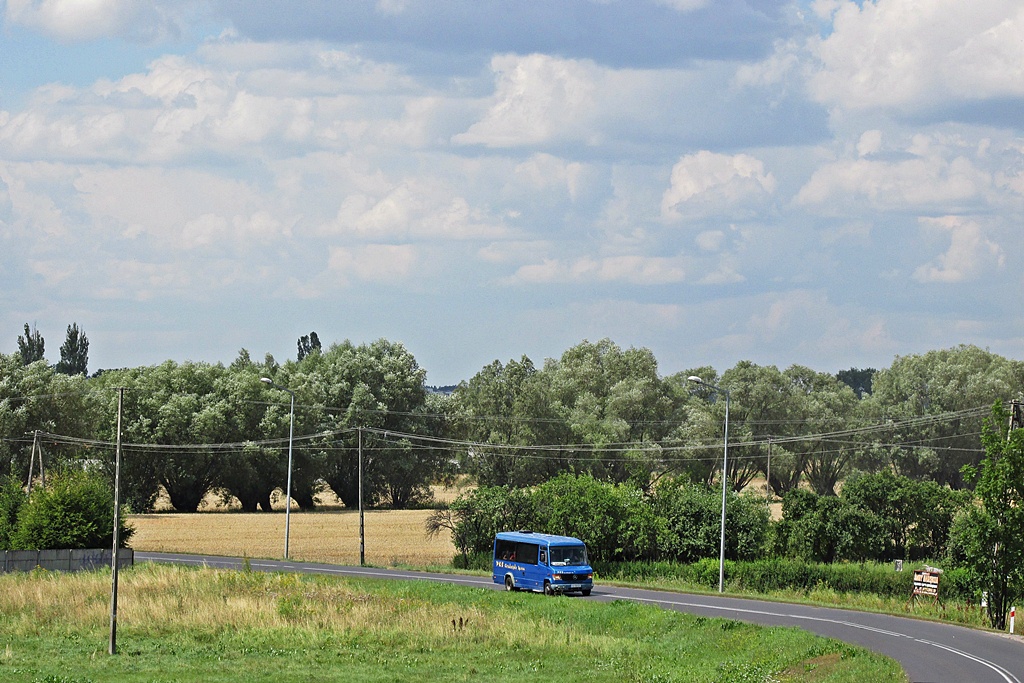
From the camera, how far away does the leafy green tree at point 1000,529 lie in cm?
3953

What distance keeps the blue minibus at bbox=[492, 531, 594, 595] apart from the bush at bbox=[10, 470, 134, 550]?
19.7 metres

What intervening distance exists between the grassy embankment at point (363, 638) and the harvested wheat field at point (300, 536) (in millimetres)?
24829

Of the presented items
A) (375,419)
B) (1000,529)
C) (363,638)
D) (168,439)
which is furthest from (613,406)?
(363,638)

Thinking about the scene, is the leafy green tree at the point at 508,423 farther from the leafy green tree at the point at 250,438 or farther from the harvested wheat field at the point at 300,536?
the leafy green tree at the point at 250,438

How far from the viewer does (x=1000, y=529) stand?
39688 millimetres

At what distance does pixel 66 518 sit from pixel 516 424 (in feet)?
171

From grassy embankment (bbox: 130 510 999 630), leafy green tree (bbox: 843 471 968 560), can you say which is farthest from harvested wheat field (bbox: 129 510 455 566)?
leafy green tree (bbox: 843 471 968 560)

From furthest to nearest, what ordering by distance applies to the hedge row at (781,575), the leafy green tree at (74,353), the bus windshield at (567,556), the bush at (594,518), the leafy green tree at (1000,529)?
the leafy green tree at (74,353), the bush at (594,518), the hedge row at (781,575), the bus windshield at (567,556), the leafy green tree at (1000,529)

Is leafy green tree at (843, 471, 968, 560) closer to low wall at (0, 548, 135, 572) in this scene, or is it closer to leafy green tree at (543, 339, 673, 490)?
leafy green tree at (543, 339, 673, 490)

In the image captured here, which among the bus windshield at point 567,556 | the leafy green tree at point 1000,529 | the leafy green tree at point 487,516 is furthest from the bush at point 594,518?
the leafy green tree at point 1000,529

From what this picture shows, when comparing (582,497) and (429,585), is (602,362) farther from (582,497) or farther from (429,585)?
(429,585)

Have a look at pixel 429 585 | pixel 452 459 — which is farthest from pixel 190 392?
pixel 429 585

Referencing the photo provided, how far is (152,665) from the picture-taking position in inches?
1185

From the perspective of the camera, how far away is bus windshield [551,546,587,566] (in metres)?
48.7
